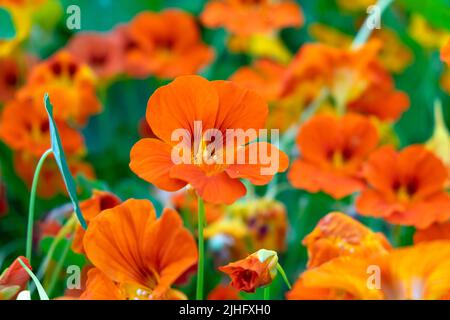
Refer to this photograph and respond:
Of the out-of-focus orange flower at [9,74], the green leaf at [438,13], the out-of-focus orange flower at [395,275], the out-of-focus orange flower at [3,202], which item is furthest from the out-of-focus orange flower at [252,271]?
the out-of-focus orange flower at [9,74]

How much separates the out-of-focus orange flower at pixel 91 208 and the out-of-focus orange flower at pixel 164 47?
20.8 inches

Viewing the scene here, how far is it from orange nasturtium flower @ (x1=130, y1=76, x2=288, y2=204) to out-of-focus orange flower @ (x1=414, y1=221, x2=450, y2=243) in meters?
0.20

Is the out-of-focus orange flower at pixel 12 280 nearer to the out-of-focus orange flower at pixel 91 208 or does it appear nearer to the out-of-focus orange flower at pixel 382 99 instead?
the out-of-focus orange flower at pixel 91 208

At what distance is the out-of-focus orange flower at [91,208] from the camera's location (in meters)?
0.61

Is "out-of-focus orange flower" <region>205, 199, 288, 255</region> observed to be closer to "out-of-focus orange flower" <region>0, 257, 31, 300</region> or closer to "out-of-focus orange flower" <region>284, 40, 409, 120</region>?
"out-of-focus orange flower" <region>284, 40, 409, 120</region>

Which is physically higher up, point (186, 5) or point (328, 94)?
point (186, 5)

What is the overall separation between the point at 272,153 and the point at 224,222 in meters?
0.32

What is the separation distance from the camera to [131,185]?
0.86 meters

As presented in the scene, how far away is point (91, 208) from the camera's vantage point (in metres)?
0.63

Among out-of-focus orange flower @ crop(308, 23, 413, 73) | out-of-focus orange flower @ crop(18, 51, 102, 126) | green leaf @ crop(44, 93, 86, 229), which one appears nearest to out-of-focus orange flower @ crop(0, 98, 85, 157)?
out-of-focus orange flower @ crop(18, 51, 102, 126)

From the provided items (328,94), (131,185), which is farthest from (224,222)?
(328,94)

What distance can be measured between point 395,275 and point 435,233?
0.21 meters
